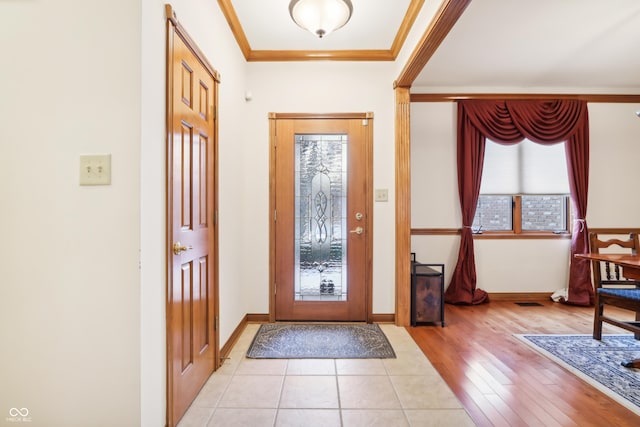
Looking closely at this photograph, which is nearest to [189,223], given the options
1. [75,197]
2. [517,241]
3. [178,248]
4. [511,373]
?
[178,248]

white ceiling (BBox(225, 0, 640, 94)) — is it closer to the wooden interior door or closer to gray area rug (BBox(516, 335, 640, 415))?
the wooden interior door

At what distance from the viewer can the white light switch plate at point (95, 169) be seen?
124 centimetres

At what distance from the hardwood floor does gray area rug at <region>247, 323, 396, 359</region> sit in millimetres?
383

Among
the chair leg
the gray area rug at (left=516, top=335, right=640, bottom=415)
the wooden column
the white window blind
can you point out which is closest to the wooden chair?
the chair leg

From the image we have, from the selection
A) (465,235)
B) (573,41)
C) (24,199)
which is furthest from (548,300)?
(24,199)

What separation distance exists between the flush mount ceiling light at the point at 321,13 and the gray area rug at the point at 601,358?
3016 millimetres

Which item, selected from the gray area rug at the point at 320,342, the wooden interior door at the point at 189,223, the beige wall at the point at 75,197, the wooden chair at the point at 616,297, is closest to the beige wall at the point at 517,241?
the wooden chair at the point at 616,297

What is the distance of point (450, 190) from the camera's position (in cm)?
388

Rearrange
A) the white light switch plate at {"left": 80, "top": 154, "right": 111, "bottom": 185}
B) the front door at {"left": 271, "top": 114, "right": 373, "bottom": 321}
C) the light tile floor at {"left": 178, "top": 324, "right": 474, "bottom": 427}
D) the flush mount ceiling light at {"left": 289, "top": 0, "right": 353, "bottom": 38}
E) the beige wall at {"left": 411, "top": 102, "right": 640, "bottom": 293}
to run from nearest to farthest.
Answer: the white light switch plate at {"left": 80, "top": 154, "right": 111, "bottom": 185}
the light tile floor at {"left": 178, "top": 324, "right": 474, "bottom": 427}
the flush mount ceiling light at {"left": 289, "top": 0, "right": 353, "bottom": 38}
the front door at {"left": 271, "top": 114, "right": 373, "bottom": 321}
the beige wall at {"left": 411, "top": 102, "right": 640, "bottom": 293}

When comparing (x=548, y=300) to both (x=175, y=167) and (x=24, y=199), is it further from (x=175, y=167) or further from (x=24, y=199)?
(x=24, y=199)

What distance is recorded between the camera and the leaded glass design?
3078mm

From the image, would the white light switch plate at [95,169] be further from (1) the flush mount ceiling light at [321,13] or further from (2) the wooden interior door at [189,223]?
(1) the flush mount ceiling light at [321,13]

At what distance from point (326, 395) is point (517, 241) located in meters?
3.34

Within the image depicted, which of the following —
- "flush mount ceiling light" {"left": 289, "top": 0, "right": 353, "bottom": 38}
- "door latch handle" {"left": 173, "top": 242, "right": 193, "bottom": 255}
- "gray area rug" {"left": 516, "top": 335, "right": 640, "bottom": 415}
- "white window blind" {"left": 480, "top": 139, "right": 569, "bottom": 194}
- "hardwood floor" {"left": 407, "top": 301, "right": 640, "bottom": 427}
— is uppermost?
"flush mount ceiling light" {"left": 289, "top": 0, "right": 353, "bottom": 38}
